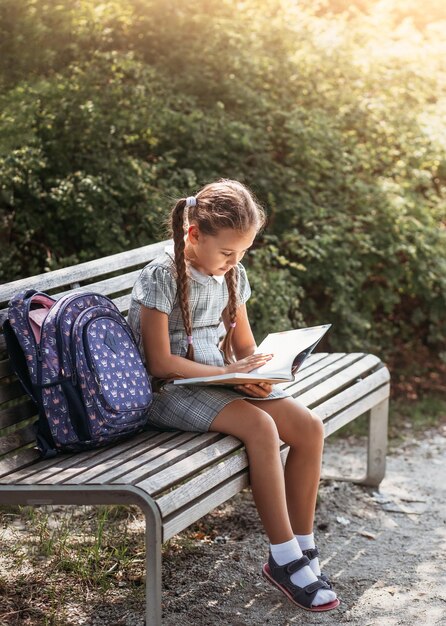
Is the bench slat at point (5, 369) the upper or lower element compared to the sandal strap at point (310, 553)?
upper

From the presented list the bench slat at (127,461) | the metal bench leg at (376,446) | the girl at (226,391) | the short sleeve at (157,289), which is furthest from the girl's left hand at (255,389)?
the metal bench leg at (376,446)

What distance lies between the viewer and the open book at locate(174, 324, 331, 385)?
2891 millimetres

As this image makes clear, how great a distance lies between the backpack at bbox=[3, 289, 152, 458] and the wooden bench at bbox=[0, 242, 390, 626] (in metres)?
0.08

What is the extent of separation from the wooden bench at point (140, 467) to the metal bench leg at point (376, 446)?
1.79 feet

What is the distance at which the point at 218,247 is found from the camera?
3053mm

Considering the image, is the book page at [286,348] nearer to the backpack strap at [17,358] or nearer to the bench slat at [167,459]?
the bench slat at [167,459]

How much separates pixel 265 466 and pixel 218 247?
73cm

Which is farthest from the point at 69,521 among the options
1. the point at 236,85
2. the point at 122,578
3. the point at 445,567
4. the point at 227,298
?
the point at 236,85

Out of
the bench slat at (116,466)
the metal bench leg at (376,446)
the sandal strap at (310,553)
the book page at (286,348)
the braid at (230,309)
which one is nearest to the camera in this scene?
the bench slat at (116,466)

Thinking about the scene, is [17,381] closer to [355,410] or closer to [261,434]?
[261,434]

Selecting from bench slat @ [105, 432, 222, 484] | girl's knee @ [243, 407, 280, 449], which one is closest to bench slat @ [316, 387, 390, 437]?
girl's knee @ [243, 407, 280, 449]

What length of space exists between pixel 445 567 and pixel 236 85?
131 inches

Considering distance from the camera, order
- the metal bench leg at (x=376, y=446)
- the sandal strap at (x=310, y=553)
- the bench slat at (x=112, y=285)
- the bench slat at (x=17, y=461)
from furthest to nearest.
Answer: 1. the metal bench leg at (x=376, y=446)
2. the bench slat at (x=112, y=285)
3. the sandal strap at (x=310, y=553)
4. the bench slat at (x=17, y=461)

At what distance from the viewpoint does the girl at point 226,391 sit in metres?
2.96
